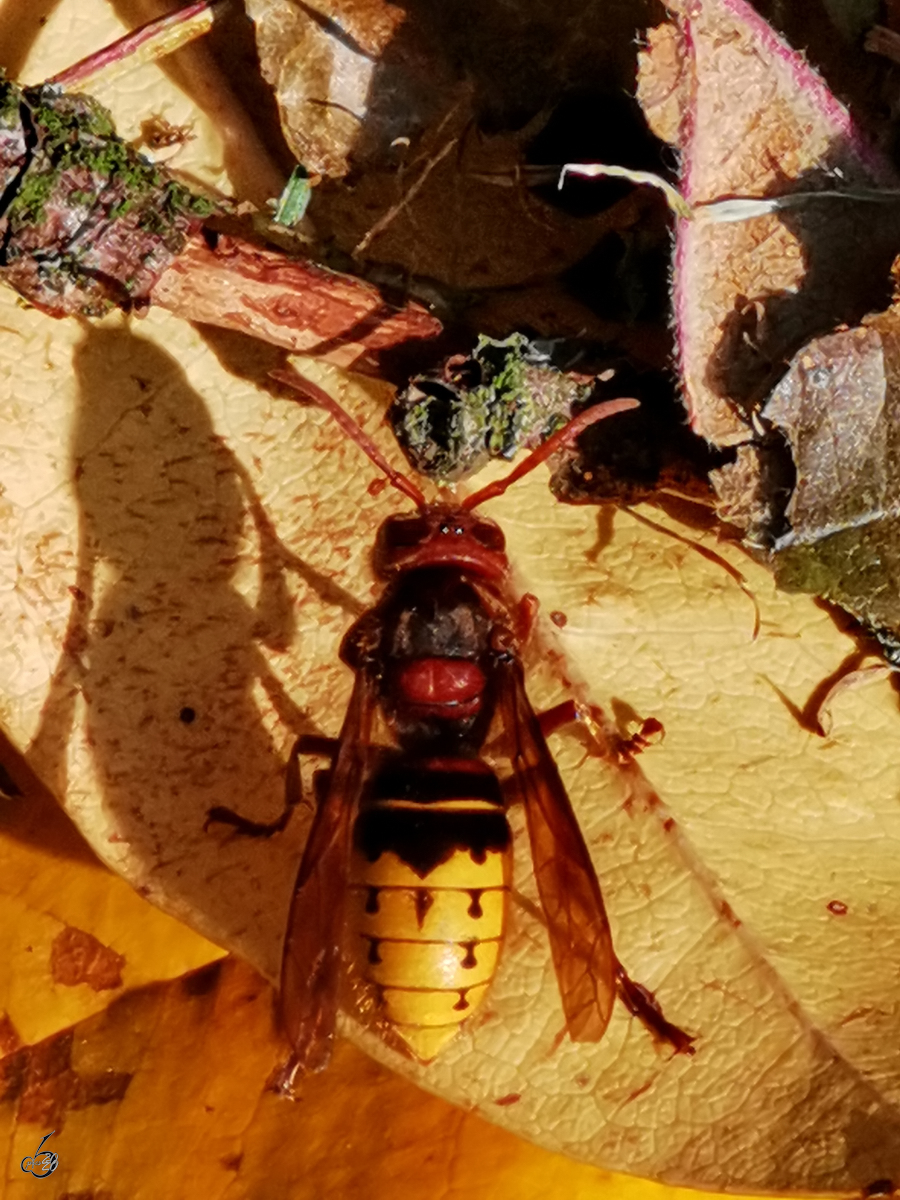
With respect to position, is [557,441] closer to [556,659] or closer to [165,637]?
[556,659]

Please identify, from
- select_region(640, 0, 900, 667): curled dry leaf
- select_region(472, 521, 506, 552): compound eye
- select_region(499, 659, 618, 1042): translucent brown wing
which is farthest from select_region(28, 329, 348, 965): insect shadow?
select_region(640, 0, 900, 667): curled dry leaf

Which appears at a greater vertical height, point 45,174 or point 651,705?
point 45,174

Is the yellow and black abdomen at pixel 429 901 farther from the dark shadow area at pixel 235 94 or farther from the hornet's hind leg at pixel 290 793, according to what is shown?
the dark shadow area at pixel 235 94

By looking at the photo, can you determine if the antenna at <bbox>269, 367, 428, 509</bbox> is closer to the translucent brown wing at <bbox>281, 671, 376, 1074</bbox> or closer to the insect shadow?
the insect shadow

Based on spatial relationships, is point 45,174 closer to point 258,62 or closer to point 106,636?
point 258,62

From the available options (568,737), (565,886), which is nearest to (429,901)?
(565,886)

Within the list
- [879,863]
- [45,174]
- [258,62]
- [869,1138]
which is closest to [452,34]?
[258,62]
